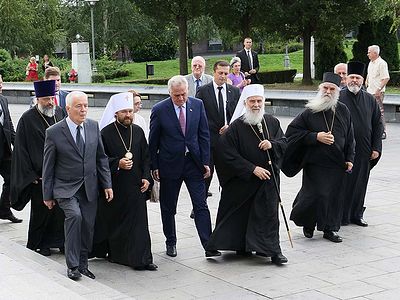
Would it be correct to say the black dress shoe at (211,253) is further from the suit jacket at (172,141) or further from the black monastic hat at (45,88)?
the black monastic hat at (45,88)

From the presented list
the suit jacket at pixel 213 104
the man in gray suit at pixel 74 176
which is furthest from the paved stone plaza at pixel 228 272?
the suit jacket at pixel 213 104

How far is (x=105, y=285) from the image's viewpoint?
8039mm

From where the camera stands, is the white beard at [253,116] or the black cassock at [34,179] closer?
the white beard at [253,116]

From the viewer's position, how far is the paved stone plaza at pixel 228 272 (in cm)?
766

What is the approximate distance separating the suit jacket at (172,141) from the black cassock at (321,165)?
1.40 meters

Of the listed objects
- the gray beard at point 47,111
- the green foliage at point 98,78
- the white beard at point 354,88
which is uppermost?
the white beard at point 354,88

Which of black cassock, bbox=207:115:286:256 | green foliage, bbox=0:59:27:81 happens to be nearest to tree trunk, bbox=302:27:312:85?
green foliage, bbox=0:59:27:81

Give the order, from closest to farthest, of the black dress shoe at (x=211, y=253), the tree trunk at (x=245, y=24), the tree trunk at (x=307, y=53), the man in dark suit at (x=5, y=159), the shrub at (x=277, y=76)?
the black dress shoe at (x=211, y=253), the man in dark suit at (x=5, y=159), the tree trunk at (x=307, y=53), the tree trunk at (x=245, y=24), the shrub at (x=277, y=76)

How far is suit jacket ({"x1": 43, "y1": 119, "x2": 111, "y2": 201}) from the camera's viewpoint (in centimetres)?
823

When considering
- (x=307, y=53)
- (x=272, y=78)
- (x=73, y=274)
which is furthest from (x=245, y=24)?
(x=73, y=274)

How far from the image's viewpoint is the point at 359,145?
10781 mm

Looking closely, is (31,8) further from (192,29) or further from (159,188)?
(159,188)

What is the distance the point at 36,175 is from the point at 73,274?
1673 millimetres

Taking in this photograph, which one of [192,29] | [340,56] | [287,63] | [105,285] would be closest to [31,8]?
[192,29]
